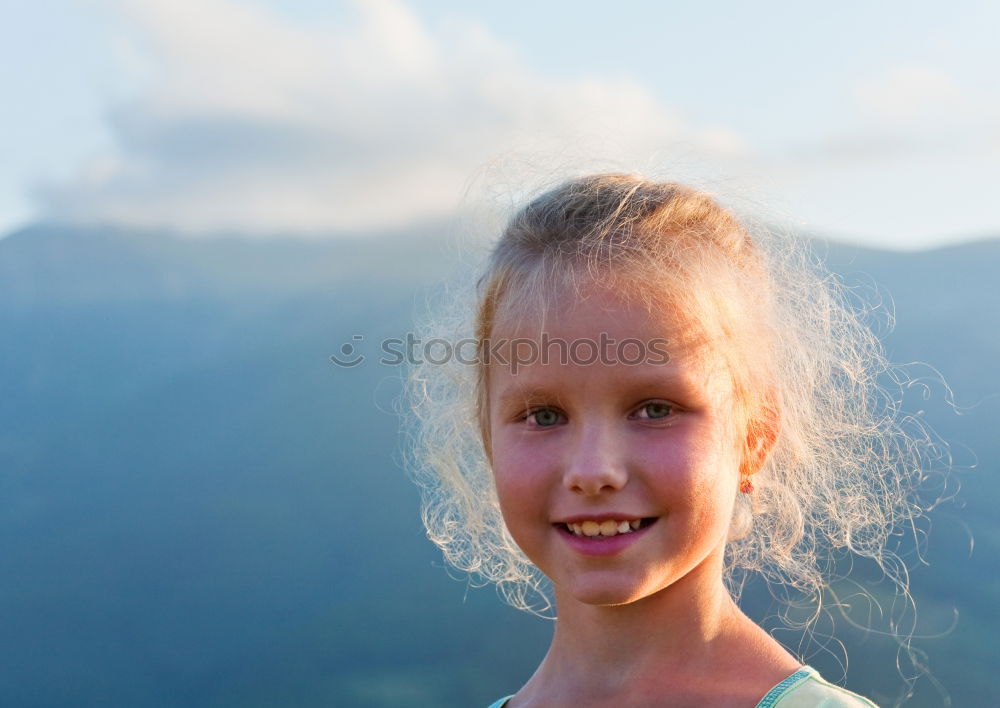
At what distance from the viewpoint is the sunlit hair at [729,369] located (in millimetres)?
2033

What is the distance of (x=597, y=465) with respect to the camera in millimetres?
1834

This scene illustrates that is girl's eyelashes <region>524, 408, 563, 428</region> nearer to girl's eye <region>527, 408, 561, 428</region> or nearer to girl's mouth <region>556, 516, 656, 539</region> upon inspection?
girl's eye <region>527, 408, 561, 428</region>

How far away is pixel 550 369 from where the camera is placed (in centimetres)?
193

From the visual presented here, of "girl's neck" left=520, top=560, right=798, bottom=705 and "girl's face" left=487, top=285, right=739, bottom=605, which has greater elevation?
"girl's face" left=487, top=285, right=739, bottom=605

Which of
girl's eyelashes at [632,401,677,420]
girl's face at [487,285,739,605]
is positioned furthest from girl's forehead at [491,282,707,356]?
girl's eyelashes at [632,401,677,420]

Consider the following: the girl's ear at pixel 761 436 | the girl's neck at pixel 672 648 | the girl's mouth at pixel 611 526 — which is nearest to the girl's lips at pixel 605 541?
the girl's mouth at pixel 611 526

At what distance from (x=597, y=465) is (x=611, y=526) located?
12cm

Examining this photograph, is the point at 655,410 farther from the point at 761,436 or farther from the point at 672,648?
the point at 672,648

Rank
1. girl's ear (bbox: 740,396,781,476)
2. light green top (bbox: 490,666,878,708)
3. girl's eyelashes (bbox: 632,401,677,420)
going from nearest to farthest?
light green top (bbox: 490,666,878,708), girl's eyelashes (bbox: 632,401,677,420), girl's ear (bbox: 740,396,781,476)

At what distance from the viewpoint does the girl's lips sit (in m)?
1.87

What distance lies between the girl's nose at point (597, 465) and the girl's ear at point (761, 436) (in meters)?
0.35

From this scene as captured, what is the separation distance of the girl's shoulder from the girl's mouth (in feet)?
1.18

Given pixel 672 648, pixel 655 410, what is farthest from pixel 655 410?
pixel 672 648

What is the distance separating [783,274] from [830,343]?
238 millimetres
